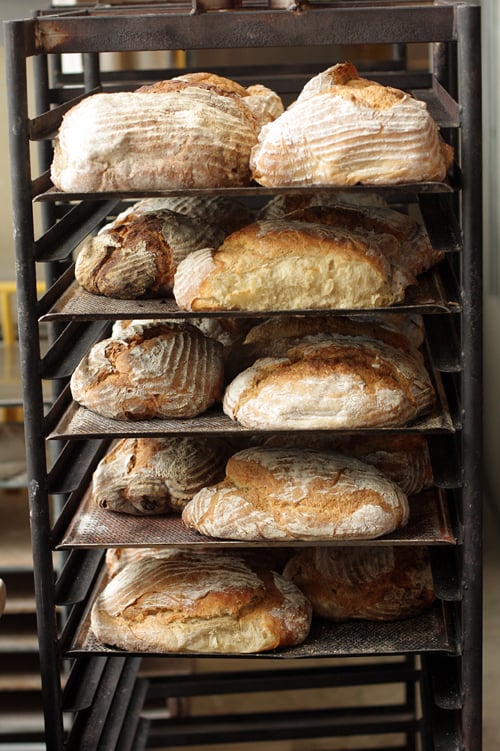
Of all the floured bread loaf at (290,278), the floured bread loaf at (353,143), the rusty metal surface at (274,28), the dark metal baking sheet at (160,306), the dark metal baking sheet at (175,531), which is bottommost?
the dark metal baking sheet at (175,531)

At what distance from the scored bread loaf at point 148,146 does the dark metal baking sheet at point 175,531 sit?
24.9 inches

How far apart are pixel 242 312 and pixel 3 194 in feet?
6.51

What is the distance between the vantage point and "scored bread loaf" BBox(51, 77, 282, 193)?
178cm

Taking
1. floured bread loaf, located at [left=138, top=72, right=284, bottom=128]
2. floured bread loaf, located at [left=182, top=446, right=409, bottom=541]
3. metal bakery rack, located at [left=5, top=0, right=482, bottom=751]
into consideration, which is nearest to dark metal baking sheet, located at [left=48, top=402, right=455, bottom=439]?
metal bakery rack, located at [left=5, top=0, right=482, bottom=751]

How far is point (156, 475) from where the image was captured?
209 cm

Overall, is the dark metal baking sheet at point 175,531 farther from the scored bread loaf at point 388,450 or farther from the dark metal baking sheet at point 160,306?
the dark metal baking sheet at point 160,306

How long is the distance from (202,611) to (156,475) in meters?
0.28

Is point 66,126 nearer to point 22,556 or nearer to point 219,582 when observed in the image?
point 219,582

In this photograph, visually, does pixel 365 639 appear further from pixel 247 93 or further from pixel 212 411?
pixel 247 93

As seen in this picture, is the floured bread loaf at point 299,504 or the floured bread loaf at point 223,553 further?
the floured bread loaf at point 223,553

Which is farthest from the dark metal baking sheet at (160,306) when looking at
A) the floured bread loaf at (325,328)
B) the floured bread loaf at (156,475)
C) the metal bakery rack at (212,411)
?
the floured bread loaf at (156,475)

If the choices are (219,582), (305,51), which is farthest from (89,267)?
(305,51)

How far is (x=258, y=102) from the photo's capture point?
208 cm

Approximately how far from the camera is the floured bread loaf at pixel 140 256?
1990mm
